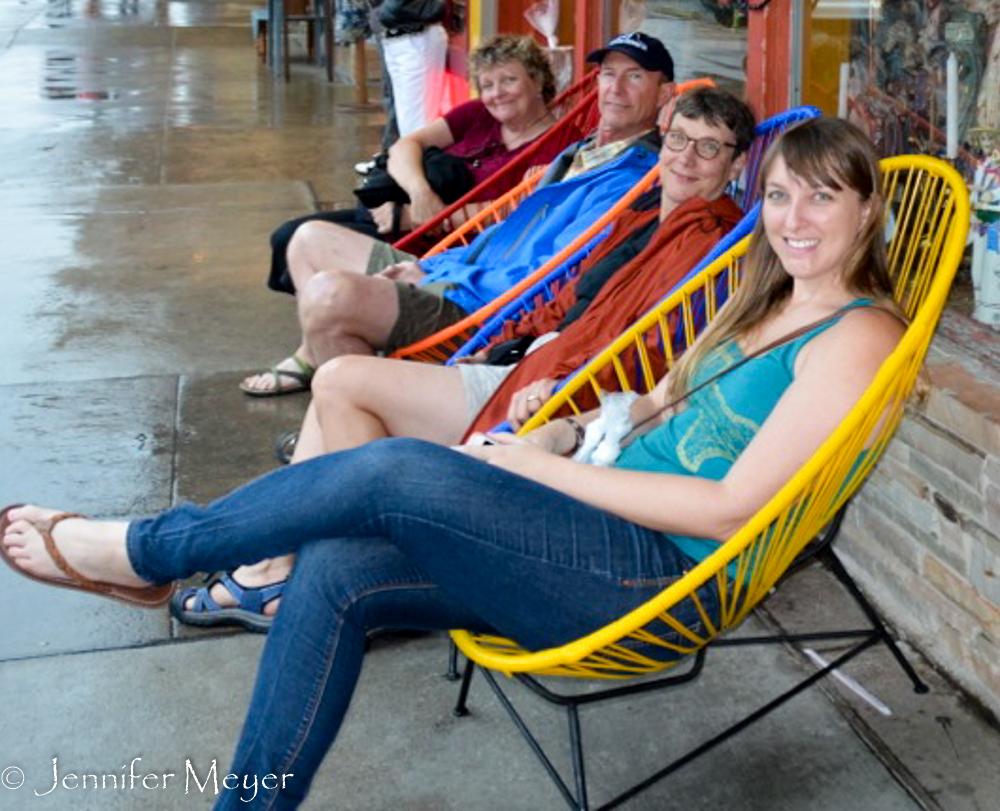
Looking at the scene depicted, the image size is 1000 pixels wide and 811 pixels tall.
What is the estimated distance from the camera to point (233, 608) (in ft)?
11.0

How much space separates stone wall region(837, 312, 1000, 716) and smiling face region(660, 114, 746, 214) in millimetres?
585

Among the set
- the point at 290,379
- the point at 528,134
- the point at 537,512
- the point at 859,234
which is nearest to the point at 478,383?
the point at 537,512

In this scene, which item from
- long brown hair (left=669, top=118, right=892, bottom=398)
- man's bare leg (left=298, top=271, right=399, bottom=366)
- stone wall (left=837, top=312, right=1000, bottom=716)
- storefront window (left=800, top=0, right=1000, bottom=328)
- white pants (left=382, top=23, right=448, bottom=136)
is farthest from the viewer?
white pants (left=382, top=23, right=448, bottom=136)

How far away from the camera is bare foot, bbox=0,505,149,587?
2.65 meters

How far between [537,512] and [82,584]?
35.1 inches

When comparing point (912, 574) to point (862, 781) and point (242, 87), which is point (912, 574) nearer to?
point (862, 781)

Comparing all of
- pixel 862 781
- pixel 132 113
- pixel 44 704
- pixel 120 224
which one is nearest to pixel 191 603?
pixel 44 704

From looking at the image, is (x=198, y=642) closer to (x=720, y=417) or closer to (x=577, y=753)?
(x=577, y=753)

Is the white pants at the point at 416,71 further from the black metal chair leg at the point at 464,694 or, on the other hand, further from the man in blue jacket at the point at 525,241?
the black metal chair leg at the point at 464,694

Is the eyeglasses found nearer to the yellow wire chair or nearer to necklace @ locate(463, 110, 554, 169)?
the yellow wire chair

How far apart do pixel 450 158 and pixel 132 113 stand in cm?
671

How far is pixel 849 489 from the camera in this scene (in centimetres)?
248

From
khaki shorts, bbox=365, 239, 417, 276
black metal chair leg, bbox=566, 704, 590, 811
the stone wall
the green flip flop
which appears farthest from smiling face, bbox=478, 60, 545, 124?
black metal chair leg, bbox=566, 704, 590, 811

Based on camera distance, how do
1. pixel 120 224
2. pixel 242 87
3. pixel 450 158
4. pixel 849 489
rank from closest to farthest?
pixel 849 489 < pixel 450 158 < pixel 120 224 < pixel 242 87
